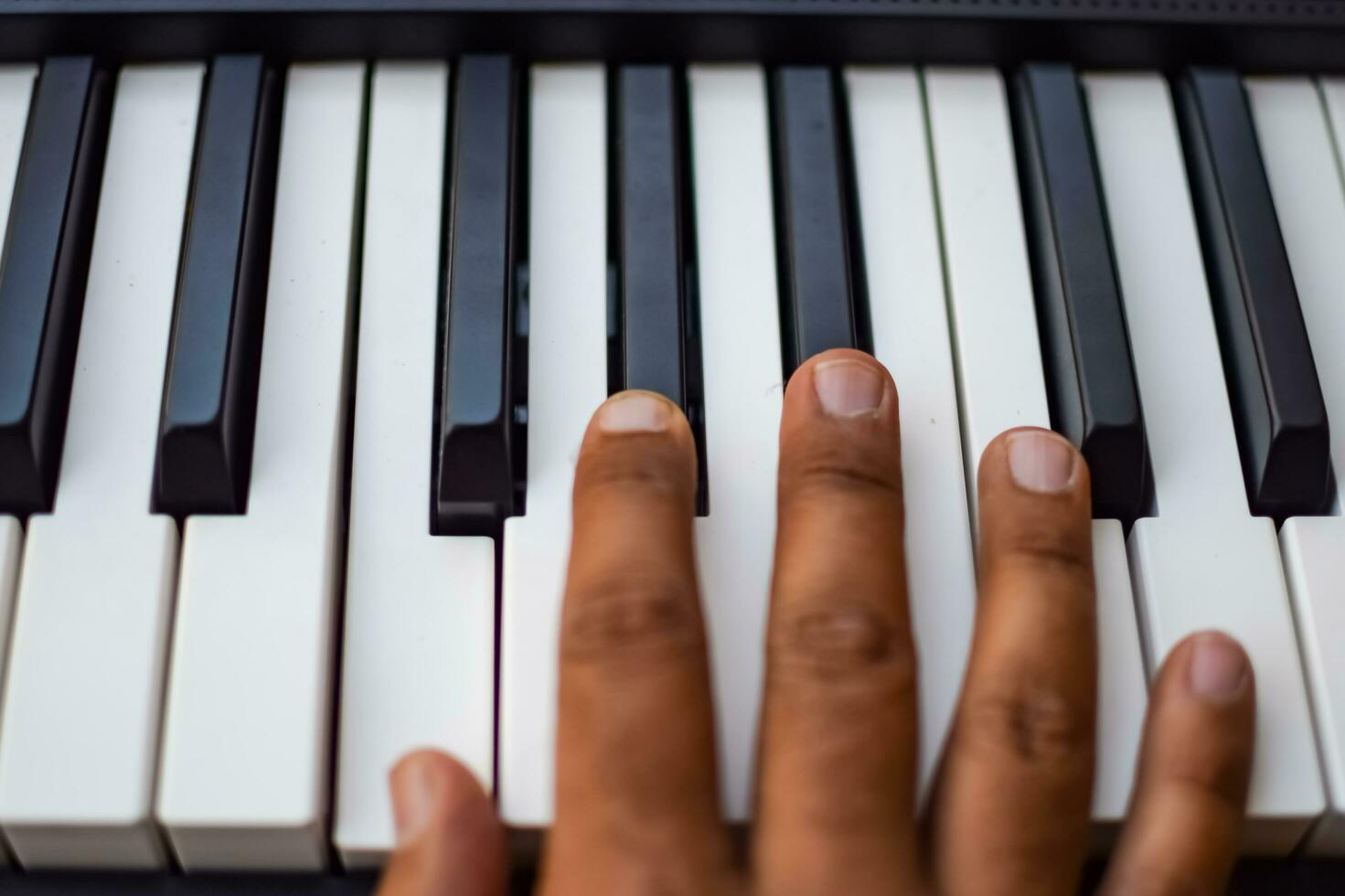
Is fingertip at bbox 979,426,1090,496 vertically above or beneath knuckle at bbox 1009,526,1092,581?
above

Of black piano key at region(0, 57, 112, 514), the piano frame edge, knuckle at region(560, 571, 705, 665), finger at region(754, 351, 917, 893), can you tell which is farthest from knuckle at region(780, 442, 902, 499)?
black piano key at region(0, 57, 112, 514)

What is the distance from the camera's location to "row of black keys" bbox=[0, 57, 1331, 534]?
771mm

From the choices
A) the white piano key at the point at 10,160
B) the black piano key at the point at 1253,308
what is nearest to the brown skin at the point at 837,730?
the black piano key at the point at 1253,308

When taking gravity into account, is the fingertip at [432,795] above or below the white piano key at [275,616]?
below

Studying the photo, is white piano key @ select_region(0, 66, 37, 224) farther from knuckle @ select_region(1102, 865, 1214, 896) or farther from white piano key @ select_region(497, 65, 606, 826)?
knuckle @ select_region(1102, 865, 1214, 896)

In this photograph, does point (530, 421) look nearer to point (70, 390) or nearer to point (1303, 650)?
point (70, 390)

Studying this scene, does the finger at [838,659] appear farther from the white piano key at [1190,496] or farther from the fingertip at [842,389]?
the white piano key at [1190,496]

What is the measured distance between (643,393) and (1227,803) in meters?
0.42

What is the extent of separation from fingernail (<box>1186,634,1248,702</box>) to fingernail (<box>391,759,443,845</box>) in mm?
439

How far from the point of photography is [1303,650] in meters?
0.76

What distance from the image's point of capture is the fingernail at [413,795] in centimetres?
67

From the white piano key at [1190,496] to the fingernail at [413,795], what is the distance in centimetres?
44

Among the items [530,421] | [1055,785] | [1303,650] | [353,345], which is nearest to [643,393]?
[530,421]

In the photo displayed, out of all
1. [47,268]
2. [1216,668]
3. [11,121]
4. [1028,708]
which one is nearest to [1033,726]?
[1028,708]
